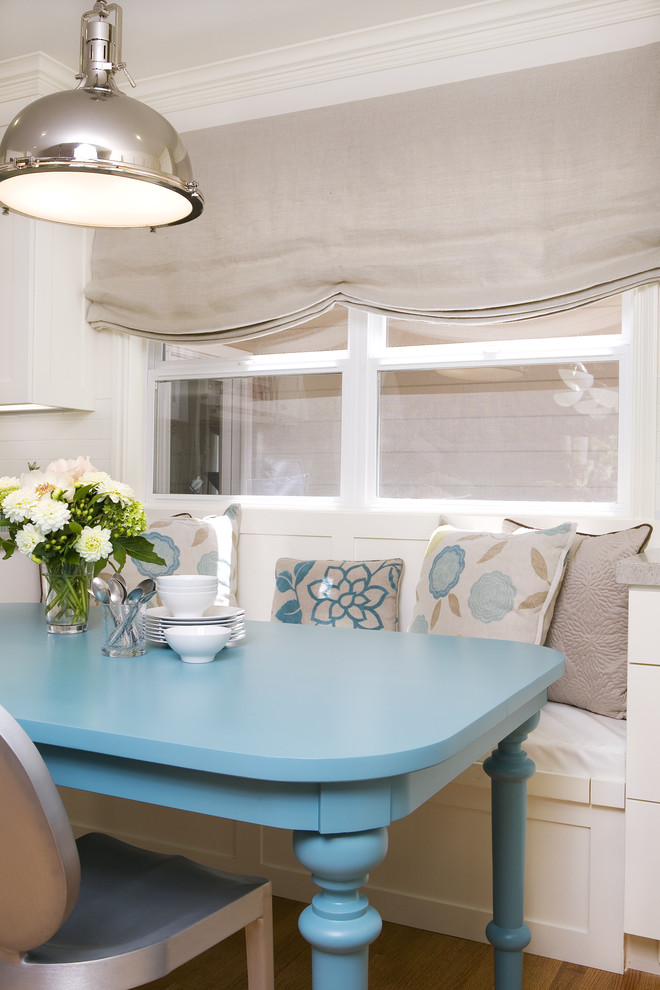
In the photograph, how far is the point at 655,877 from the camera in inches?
77.4

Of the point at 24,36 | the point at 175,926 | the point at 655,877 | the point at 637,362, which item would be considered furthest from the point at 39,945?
the point at 24,36

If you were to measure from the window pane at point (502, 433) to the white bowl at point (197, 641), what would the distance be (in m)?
1.60

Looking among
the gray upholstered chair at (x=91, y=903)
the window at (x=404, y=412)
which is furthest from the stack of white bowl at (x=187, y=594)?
the window at (x=404, y=412)

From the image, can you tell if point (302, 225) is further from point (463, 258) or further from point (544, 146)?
point (544, 146)

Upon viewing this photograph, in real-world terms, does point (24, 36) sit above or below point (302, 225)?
above

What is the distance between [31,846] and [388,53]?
114 inches

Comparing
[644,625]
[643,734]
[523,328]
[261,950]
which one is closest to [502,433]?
[523,328]

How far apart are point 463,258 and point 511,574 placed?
109cm

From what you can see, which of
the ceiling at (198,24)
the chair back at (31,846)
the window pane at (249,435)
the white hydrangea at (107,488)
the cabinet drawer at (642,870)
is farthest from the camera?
the window pane at (249,435)

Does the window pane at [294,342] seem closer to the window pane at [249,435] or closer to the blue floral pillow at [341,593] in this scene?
the window pane at [249,435]

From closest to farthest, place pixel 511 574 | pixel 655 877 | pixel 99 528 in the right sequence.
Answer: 1. pixel 99 528
2. pixel 655 877
3. pixel 511 574

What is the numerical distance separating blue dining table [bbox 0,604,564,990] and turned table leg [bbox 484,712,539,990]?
123 mm

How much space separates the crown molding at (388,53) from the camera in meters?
2.77

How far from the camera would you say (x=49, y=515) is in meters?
1.70
